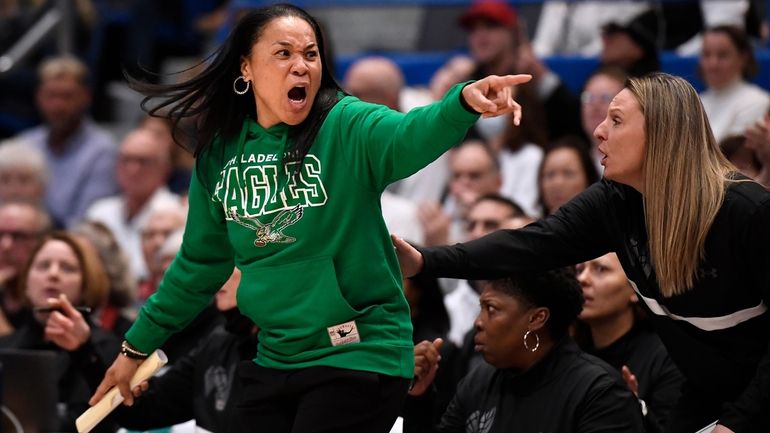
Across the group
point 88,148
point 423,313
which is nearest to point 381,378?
point 423,313

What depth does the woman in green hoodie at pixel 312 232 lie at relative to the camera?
325 centimetres

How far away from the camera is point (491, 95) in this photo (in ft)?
10.1

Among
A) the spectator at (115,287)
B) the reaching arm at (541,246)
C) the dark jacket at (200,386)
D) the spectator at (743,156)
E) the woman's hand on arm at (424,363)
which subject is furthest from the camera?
the spectator at (115,287)

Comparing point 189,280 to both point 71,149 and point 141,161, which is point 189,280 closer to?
point 141,161

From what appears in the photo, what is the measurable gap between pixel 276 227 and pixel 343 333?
307 mm

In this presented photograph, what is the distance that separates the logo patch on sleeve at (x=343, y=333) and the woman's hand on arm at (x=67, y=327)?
4.36 feet

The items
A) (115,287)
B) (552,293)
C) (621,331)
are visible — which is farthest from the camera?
(115,287)

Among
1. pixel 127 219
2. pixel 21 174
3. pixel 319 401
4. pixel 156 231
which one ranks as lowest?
pixel 127 219

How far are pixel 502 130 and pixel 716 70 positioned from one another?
122cm

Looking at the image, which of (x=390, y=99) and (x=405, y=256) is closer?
(x=405, y=256)

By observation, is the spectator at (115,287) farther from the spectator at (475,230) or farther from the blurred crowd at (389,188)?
the spectator at (475,230)

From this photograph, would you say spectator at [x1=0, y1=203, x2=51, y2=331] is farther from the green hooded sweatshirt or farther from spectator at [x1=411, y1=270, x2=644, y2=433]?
the green hooded sweatshirt

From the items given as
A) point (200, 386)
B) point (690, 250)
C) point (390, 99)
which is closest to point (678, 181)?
point (690, 250)

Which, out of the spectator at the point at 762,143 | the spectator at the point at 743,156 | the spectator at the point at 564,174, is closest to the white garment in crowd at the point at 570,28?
the spectator at the point at 564,174
